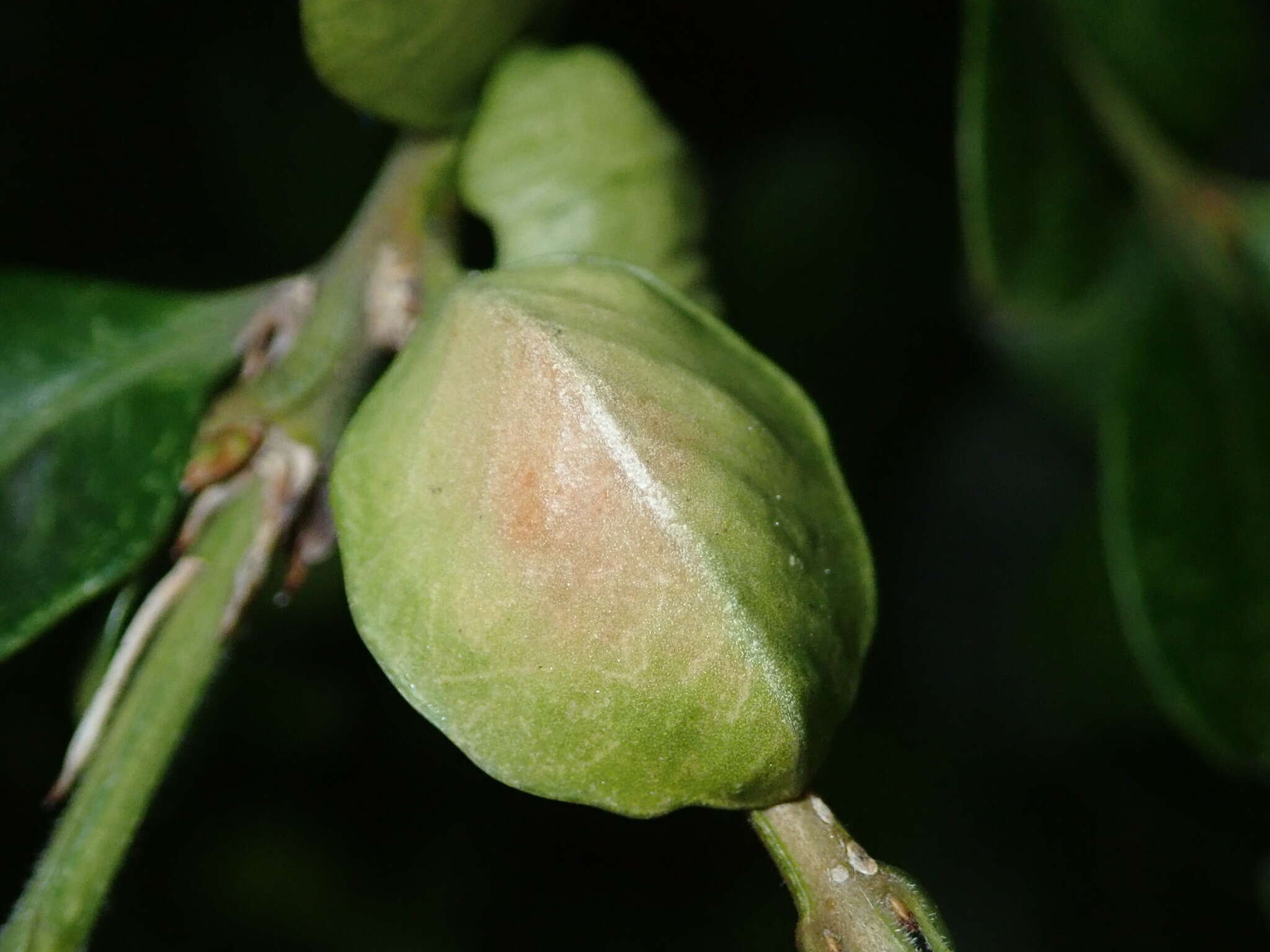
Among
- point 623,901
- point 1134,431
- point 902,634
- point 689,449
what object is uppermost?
point 689,449

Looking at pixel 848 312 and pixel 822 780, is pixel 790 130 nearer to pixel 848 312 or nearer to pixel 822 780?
pixel 848 312

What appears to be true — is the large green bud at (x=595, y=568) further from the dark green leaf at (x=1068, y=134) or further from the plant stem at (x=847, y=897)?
the dark green leaf at (x=1068, y=134)

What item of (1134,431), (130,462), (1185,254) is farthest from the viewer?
(1185,254)

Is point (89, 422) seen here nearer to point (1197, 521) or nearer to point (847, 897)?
point (847, 897)

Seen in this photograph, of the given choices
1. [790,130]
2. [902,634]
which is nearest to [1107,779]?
[902,634]

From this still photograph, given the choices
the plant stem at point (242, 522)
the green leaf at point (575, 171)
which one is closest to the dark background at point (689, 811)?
the green leaf at point (575, 171)

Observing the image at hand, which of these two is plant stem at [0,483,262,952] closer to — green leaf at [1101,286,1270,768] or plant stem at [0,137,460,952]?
plant stem at [0,137,460,952]
